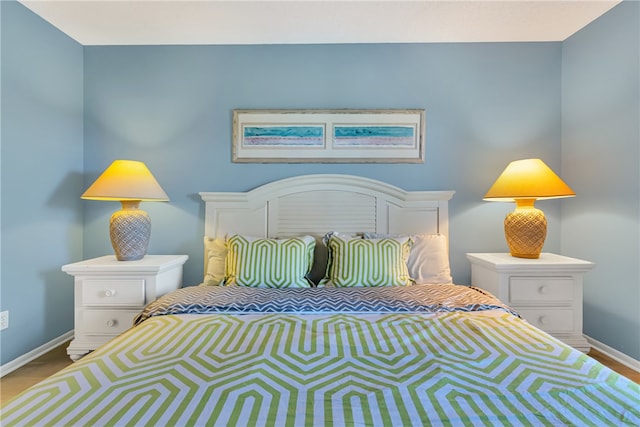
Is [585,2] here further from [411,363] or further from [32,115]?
[32,115]

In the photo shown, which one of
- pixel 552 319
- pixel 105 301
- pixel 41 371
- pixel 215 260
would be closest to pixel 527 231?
pixel 552 319

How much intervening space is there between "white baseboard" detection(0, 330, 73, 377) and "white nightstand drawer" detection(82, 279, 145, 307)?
2.07 ft

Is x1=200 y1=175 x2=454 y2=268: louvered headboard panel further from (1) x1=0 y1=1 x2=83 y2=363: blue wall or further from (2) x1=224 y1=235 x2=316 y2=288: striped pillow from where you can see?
(1) x1=0 y1=1 x2=83 y2=363: blue wall

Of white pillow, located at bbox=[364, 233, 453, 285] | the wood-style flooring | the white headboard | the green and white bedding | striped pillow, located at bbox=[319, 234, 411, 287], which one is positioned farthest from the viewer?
the white headboard

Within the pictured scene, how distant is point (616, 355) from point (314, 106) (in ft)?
8.98

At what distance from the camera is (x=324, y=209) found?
88.8 inches

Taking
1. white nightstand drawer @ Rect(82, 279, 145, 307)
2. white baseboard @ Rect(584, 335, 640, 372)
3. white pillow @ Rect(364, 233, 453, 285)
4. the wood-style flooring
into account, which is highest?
white pillow @ Rect(364, 233, 453, 285)

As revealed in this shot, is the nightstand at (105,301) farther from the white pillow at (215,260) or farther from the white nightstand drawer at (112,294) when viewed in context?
the white pillow at (215,260)

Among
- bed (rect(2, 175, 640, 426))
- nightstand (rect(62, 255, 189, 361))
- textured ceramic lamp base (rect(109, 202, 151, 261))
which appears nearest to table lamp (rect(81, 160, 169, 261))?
textured ceramic lamp base (rect(109, 202, 151, 261))

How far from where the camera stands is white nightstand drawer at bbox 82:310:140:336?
180 centimetres

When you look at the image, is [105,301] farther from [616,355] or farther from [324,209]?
[616,355]

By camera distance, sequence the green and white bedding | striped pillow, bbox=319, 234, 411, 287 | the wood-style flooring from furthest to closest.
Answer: striped pillow, bbox=319, 234, 411, 287, the wood-style flooring, the green and white bedding

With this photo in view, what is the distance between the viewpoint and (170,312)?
1350mm

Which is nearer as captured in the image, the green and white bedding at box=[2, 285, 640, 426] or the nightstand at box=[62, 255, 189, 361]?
the green and white bedding at box=[2, 285, 640, 426]
